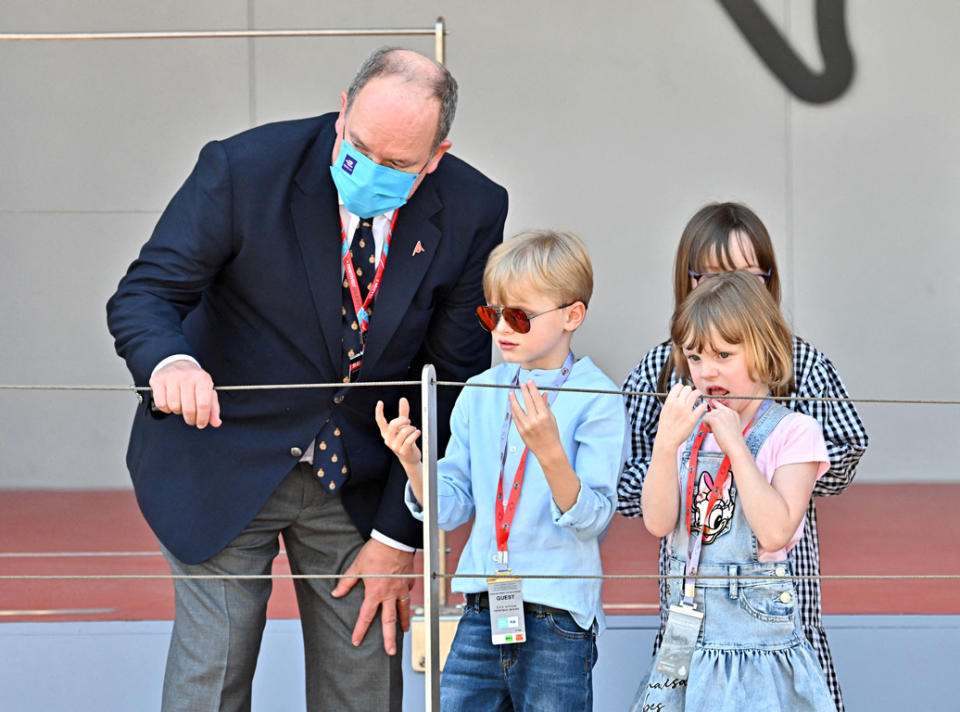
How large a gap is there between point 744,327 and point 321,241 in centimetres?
59

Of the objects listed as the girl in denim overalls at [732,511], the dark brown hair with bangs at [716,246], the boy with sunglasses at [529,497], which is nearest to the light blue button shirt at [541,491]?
→ the boy with sunglasses at [529,497]

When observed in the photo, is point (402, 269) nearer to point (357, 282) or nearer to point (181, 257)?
point (357, 282)

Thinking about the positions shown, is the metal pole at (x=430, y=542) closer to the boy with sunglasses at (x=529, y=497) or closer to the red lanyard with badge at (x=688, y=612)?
the boy with sunglasses at (x=529, y=497)

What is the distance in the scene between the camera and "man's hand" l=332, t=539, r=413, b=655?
175cm

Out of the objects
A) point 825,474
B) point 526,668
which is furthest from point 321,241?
point 825,474

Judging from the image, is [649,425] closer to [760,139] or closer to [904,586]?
[904,586]

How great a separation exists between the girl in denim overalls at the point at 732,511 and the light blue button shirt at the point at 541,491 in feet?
0.34

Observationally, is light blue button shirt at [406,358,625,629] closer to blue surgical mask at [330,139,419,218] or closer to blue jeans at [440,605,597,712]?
blue jeans at [440,605,597,712]

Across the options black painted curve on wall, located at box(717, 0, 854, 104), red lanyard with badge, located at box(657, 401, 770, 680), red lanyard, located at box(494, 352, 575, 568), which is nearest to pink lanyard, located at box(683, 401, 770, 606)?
red lanyard with badge, located at box(657, 401, 770, 680)

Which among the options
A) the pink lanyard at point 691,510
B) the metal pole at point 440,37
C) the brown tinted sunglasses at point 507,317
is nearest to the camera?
the pink lanyard at point 691,510

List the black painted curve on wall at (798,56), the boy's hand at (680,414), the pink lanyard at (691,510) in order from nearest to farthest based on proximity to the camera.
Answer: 1. the boy's hand at (680,414)
2. the pink lanyard at (691,510)
3. the black painted curve on wall at (798,56)

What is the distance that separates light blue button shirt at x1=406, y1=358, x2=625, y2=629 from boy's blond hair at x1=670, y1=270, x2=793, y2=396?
0.53 ft

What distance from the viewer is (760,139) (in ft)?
14.3

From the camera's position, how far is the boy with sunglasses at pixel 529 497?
64.4 inches
